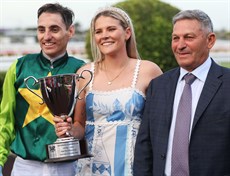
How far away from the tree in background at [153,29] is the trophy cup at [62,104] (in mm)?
8105

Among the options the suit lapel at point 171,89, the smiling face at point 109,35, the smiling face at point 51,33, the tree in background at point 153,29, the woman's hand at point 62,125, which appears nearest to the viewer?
the suit lapel at point 171,89

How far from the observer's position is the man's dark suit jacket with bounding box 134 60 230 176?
123 inches

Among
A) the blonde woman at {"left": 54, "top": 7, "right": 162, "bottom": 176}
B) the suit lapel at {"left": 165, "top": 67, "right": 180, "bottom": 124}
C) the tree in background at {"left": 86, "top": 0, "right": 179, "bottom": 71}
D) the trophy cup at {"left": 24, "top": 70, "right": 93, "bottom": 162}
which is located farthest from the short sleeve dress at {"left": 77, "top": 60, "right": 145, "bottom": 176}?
the tree in background at {"left": 86, "top": 0, "right": 179, "bottom": 71}

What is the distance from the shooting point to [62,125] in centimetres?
346

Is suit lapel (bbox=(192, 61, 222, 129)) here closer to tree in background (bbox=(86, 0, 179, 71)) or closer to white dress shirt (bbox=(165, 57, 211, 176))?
white dress shirt (bbox=(165, 57, 211, 176))

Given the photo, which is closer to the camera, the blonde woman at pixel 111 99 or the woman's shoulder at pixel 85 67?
the blonde woman at pixel 111 99

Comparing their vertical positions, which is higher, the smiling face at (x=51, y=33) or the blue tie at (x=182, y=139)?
the smiling face at (x=51, y=33)

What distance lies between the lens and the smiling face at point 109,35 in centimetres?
360

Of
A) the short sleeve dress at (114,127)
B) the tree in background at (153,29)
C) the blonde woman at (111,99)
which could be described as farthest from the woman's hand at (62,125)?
the tree in background at (153,29)

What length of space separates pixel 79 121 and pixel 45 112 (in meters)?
0.20

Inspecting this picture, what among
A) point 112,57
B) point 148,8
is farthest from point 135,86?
point 148,8

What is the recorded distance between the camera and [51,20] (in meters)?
3.73

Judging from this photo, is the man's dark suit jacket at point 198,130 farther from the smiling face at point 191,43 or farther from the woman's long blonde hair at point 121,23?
the woman's long blonde hair at point 121,23

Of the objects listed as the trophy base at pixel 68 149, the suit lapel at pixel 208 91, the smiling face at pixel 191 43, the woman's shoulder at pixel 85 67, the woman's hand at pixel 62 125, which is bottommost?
the trophy base at pixel 68 149
